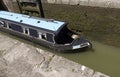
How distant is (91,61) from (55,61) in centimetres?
459

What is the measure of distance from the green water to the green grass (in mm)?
300

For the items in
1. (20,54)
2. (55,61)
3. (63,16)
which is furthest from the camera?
(63,16)

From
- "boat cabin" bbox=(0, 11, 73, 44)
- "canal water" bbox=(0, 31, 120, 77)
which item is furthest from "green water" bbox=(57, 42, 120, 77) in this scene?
"boat cabin" bbox=(0, 11, 73, 44)

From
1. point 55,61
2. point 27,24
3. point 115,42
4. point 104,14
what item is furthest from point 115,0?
point 55,61

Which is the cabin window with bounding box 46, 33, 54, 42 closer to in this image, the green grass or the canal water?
the canal water

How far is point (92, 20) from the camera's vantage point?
7.98m

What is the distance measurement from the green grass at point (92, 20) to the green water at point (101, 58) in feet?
0.98

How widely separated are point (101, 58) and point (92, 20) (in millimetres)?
1575

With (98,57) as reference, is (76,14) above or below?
above

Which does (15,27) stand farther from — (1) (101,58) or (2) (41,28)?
(1) (101,58)

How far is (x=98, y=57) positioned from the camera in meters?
7.93

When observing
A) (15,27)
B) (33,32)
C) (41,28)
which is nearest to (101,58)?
(41,28)

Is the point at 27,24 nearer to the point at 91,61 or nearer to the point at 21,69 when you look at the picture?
the point at 91,61

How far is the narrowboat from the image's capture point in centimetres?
795
